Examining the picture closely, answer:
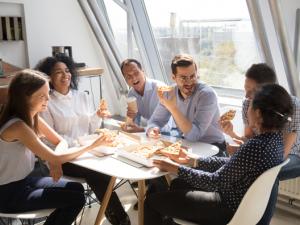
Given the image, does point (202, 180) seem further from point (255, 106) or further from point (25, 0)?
point (25, 0)

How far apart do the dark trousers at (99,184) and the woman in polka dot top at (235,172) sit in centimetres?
55

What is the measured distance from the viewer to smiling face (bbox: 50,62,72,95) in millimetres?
2508

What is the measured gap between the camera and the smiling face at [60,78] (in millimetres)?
2508

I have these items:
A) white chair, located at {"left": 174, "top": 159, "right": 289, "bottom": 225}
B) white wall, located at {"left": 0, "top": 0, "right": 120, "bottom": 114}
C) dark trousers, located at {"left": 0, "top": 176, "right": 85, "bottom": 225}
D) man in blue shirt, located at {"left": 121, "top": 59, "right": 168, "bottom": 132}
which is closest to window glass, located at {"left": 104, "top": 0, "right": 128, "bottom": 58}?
white wall, located at {"left": 0, "top": 0, "right": 120, "bottom": 114}

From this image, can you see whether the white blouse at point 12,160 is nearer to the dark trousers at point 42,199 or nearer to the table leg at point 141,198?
the dark trousers at point 42,199

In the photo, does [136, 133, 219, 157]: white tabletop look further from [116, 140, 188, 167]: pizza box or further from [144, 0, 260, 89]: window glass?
[144, 0, 260, 89]: window glass

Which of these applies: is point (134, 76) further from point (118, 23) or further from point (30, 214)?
point (118, 23)

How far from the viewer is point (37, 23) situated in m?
3.69

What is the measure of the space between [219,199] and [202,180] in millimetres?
124

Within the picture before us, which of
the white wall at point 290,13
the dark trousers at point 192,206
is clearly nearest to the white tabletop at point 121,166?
the dark trousers at point 192,206

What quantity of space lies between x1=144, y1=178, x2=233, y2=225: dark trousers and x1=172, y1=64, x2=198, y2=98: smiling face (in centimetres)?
86

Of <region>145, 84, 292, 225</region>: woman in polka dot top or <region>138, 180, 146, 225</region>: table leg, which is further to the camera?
<region>138, 180, 146, 225</region>: table leg

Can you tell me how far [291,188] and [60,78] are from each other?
1.96 m

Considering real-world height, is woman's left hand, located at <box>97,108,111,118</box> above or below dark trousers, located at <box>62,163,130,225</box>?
above
